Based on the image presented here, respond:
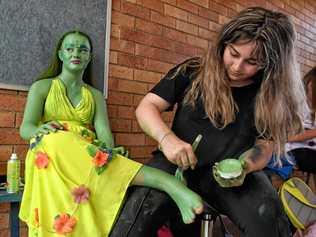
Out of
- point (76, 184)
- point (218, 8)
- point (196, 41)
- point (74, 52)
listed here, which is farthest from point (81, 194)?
point (218, 8)

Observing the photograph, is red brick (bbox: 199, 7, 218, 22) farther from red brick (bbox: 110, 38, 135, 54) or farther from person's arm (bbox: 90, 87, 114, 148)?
person's arm (bbox: 90, 87, 114, 148)

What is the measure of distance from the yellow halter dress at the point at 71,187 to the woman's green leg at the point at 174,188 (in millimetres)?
43

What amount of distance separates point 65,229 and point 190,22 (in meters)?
1.83

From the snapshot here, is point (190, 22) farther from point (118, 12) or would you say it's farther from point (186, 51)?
point (118, 12)

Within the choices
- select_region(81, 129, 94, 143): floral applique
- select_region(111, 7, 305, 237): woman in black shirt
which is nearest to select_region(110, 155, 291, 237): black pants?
select_region(111, 7, 305, 237): woman in black shirt

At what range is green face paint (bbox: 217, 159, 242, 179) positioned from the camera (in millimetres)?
974

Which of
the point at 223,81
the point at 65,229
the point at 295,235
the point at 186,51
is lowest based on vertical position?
the point at 295,235

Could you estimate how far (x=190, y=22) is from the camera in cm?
257

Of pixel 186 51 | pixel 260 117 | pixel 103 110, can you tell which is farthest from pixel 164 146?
pixel 186 51

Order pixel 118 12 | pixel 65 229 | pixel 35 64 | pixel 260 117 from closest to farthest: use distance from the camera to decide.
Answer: pixel 65 229 < pixel 260 117 < pixel 35 64 < pixel 118 12

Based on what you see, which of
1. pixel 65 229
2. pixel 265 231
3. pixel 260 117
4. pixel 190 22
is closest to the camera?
pixel 265 231

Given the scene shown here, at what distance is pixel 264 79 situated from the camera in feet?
4.01

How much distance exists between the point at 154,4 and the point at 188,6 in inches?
12.9

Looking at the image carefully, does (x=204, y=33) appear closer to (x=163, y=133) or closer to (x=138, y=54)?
(x=138, y=54)
